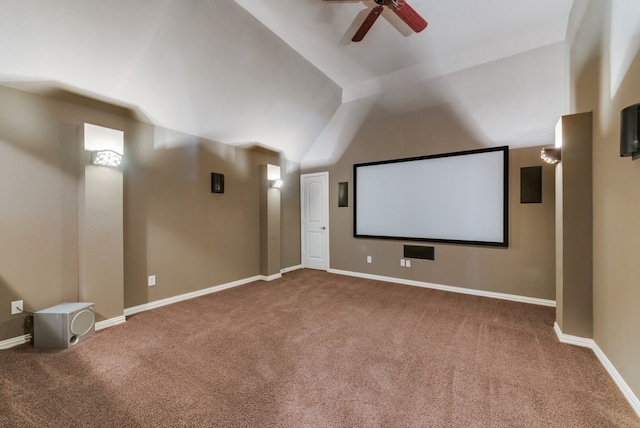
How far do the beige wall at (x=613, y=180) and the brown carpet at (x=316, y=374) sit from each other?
372 millimetres

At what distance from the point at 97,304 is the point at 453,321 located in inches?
157

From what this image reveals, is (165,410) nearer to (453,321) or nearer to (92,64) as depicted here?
(453,321)

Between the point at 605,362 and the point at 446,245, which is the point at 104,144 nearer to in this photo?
the point at 446,245

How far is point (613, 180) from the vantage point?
6.31ft

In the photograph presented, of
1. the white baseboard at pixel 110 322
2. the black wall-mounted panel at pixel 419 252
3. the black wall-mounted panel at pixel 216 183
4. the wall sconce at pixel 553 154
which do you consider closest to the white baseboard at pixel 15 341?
the white baseboard at pixel 110 322

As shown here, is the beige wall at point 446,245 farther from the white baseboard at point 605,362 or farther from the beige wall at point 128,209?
the beige wall at point 128,209

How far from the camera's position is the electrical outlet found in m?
2.40

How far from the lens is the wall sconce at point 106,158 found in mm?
2752

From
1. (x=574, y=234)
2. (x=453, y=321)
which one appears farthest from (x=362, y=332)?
(x=574, y=234)

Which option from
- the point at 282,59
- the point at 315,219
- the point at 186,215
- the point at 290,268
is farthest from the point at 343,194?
the point at 186,215

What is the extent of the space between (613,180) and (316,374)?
2.69m

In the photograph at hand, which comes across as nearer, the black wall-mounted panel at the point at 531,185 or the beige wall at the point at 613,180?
the beige wall at the point at 613,180

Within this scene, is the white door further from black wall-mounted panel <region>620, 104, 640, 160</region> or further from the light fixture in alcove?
black wall-mounted panel <region>620, 104, 640, 160</region>

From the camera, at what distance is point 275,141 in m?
4.87
